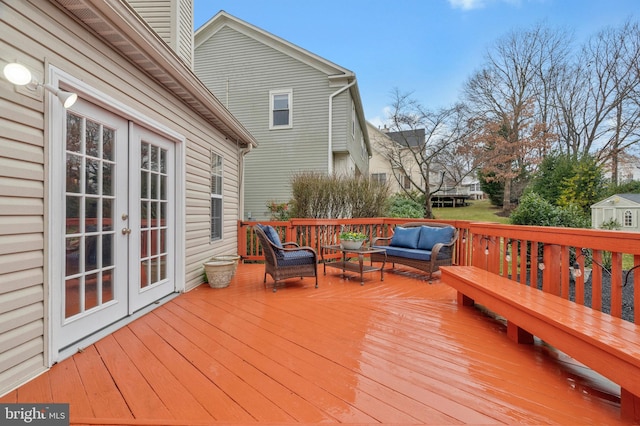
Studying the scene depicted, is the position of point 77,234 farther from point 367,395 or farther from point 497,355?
point 497,355

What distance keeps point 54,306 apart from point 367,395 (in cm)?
229

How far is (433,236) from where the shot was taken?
5039mm

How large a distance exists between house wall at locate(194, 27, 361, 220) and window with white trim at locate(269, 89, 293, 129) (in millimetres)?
142

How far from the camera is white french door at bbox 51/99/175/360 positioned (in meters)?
2.35

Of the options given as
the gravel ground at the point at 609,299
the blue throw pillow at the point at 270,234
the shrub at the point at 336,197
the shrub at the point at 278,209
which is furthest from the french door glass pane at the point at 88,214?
the shrub at the point at 278,209

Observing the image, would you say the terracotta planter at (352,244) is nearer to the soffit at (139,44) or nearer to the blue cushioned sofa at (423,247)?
the blue cushioned sofa at (423,247)

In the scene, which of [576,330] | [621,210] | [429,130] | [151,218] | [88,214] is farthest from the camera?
[429,130]

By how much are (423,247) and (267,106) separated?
7516 millimetres

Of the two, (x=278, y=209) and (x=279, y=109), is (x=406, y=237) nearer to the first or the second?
(x=278, y=209)

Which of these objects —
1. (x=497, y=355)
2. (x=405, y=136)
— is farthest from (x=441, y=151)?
(x=497, y=355)

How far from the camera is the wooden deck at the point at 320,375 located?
1677 millimetres

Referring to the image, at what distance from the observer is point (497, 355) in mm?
2373

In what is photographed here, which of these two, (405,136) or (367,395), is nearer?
(367,395)

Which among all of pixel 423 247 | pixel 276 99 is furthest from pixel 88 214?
pixel 276 99
